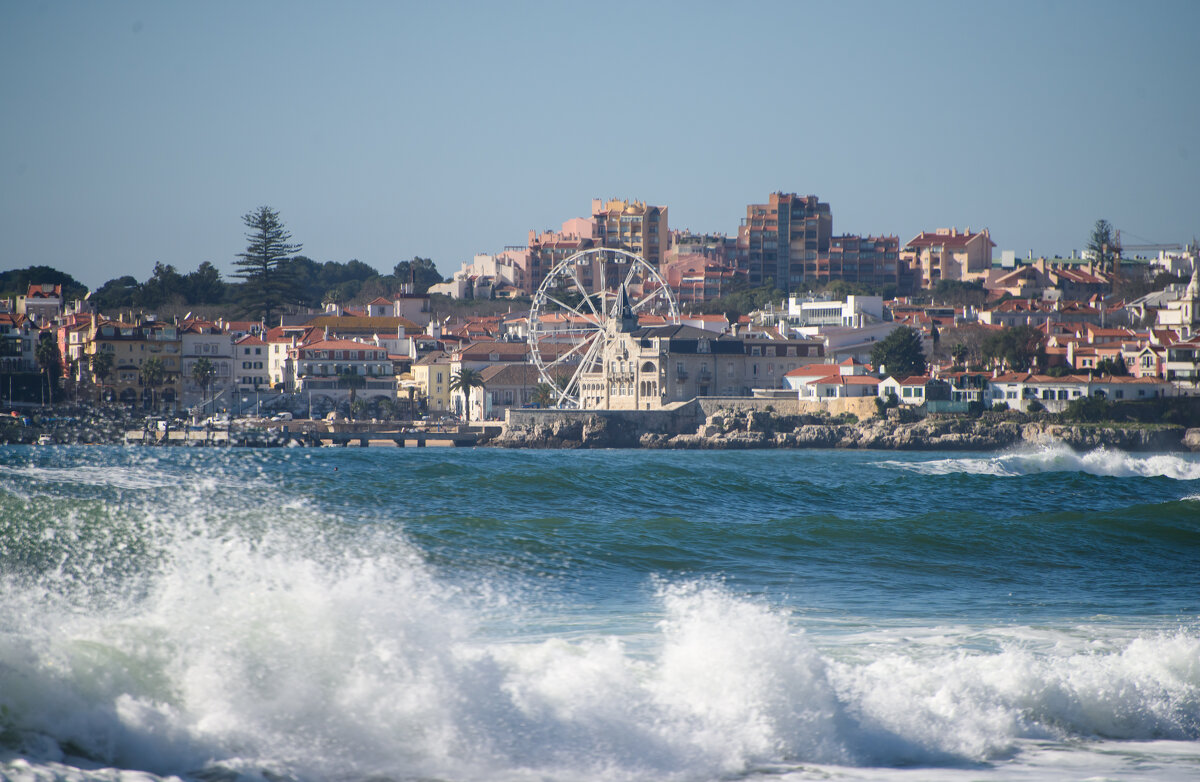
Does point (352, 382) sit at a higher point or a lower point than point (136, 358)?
lower

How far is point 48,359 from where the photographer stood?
264ft

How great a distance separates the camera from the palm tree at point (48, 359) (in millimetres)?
78500

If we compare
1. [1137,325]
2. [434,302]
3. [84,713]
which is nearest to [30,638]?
[84,713]

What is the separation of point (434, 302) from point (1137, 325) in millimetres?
64484

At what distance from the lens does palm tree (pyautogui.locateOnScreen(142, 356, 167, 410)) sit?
80.4 metres

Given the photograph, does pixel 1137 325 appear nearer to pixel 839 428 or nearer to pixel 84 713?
pixel 839 428

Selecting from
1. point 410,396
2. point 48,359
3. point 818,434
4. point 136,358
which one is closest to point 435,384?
point 410,396

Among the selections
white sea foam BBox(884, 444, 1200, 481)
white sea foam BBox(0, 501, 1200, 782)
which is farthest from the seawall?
white sea foam BBox(0, 501, 1200, 782)

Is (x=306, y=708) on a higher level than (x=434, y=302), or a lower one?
lower

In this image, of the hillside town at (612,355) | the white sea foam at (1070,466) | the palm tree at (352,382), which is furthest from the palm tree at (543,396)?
the white sea foam at (1070,466)

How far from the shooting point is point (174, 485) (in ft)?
60.7

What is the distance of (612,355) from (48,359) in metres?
36.6

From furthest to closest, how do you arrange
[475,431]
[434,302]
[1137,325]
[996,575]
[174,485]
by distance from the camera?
1. [434,302]
2. [1137,325]
3. [475,431]
4. [174,485]
5. [996,575]

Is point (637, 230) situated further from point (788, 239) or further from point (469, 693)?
point (469, 693)
